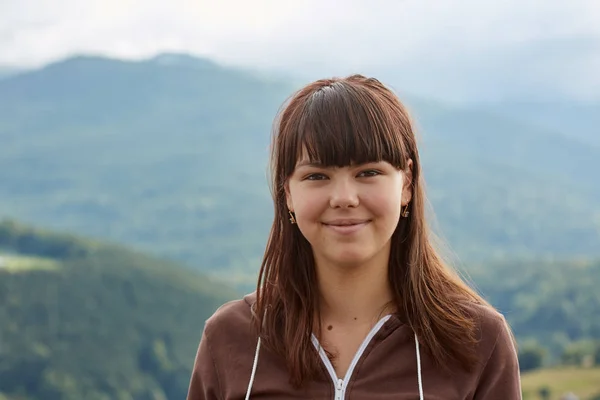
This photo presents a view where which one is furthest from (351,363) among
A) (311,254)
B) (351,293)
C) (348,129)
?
(348,129)

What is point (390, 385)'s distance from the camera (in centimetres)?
296

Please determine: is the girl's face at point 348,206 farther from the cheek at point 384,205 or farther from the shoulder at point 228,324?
the shoulder at point 228,324

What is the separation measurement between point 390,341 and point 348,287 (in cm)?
24

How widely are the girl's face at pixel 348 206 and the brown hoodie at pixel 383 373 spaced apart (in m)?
0.31

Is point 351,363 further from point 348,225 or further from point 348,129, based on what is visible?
point 348,129

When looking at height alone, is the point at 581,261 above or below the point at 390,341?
below

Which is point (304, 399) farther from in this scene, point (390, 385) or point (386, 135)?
point (386, 135)

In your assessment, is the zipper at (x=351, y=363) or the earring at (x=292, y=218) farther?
the earring at (x=292, y=218)

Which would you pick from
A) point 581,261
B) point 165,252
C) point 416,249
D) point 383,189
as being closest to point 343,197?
point 383,189

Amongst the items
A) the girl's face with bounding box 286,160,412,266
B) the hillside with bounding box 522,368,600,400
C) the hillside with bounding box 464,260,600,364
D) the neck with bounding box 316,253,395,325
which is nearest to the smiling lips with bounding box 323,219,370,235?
the girl's face with bounding box 286,160,412,266

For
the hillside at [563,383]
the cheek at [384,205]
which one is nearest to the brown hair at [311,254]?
the cheek at [384,205]

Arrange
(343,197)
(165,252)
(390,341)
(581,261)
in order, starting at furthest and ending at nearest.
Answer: (165,252), (581,261), (390,341), (343,197)

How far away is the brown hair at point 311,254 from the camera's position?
2877 mm

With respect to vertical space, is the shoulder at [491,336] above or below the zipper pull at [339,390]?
above
